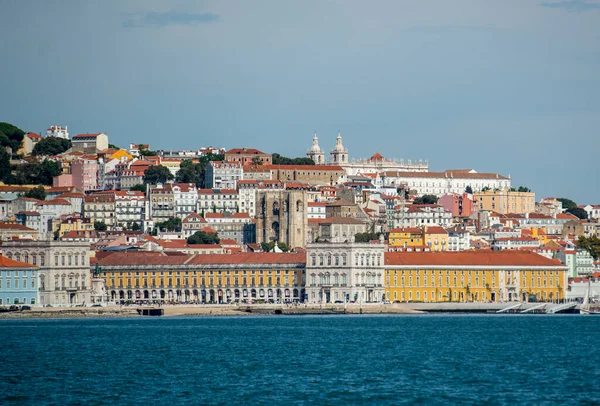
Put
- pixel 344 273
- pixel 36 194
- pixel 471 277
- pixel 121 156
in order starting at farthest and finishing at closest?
pixel 121 156 → pixel 36 194 → pixel 471 277 → pixel 344 273

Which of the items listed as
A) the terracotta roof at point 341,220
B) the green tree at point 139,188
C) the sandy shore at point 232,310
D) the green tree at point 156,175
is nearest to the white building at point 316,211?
the terracotta roof at point 341,220

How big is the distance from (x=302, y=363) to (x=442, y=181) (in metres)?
106

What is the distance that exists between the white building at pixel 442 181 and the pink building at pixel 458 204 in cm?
869

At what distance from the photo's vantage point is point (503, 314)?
89.4 metres

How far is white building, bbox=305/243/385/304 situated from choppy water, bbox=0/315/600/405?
52.9ft

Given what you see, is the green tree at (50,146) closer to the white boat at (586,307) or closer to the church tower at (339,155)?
the church tower at (339,155)

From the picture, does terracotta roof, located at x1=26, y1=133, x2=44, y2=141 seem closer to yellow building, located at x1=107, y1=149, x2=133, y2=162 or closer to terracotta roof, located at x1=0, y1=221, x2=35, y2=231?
yellow building, located at x1=107, y1=149, x2=133, y2=162

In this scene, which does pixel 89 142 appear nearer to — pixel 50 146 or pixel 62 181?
pixel 50 146

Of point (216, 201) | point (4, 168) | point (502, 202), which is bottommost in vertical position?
point (216, 201)

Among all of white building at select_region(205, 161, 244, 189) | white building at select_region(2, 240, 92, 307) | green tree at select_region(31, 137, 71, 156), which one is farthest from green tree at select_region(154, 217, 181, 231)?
white building at select_region(2, 240, 92, 307)

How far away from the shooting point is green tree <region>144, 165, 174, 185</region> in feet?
445

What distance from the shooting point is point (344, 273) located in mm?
93562

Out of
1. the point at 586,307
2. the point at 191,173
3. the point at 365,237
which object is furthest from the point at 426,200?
the point at 586,307

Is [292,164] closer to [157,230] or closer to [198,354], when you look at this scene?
[157,230]
